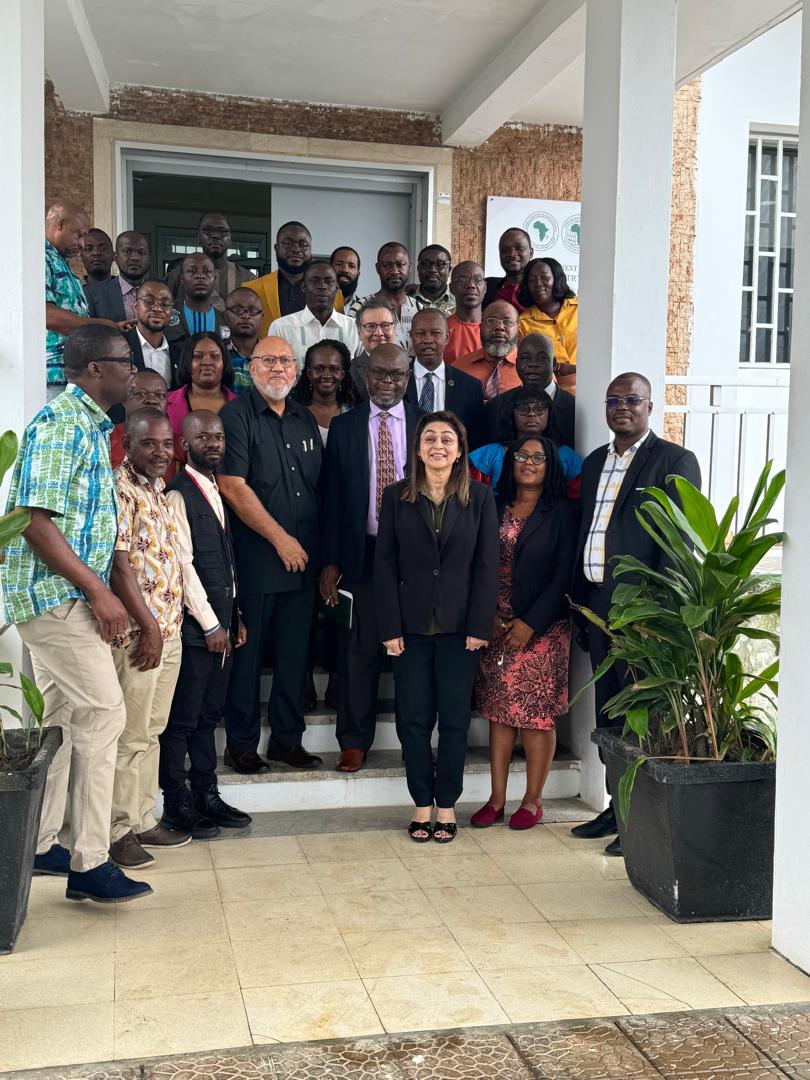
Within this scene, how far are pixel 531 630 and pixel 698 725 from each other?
0.85m

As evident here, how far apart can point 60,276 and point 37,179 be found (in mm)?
653

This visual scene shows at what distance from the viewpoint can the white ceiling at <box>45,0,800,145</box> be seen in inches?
222

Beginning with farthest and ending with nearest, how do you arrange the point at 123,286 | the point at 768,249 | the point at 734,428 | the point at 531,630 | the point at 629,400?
the point at 768,249, the point at 734,428, the point at 123,286, the point at 531,630, the point at 629,400

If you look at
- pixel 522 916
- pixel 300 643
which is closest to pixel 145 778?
pixel 300 643

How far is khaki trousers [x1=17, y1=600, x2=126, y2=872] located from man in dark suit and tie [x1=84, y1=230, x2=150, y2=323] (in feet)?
7.75

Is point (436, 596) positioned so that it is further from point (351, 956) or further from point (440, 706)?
point (351, 956)

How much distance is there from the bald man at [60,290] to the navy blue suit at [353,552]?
102 cm

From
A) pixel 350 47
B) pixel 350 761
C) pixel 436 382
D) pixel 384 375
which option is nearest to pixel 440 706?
pixel 350 761

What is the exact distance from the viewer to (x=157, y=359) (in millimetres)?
4766

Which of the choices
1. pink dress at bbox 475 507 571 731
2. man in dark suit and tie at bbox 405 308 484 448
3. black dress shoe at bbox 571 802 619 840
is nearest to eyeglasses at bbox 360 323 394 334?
man in dark suit and tie at bbox 405 308 484 448

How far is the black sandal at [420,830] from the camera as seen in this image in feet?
13.2

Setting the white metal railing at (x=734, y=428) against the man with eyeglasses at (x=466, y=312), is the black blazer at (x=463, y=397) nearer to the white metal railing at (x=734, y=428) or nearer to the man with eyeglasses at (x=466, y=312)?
the man with eyeglasses at (x=466, y=312)

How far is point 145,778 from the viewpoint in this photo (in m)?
3.76

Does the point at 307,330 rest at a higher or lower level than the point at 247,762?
higher
